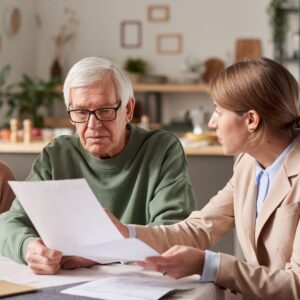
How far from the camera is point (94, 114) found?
2.02 m

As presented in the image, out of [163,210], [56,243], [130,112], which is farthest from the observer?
[130,112]

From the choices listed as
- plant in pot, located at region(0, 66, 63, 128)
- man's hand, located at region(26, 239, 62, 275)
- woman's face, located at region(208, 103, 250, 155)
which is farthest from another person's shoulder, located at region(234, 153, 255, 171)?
plant in pot, located at region(0, 66, 63, 128)

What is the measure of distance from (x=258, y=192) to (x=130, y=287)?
0.44 meters

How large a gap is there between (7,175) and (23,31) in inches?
215

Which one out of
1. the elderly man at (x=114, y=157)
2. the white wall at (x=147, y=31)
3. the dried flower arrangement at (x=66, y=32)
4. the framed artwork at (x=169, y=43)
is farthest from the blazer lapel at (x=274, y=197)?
the dried flower arrangement at (x=66, y=32)

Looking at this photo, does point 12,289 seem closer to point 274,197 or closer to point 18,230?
point 18,230

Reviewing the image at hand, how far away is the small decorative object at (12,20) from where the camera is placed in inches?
276

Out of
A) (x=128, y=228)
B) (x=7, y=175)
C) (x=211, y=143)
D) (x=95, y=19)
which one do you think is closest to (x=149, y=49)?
(x=95, y=19)

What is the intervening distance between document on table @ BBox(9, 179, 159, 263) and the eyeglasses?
1.74ft

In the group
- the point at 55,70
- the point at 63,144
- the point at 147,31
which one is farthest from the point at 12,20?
the point at 63,144

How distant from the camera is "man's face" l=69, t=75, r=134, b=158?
2.00 m

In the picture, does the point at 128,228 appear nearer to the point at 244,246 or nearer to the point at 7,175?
the point at 244,246

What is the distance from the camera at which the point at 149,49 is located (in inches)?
303

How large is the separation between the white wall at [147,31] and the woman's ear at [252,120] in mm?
5896
